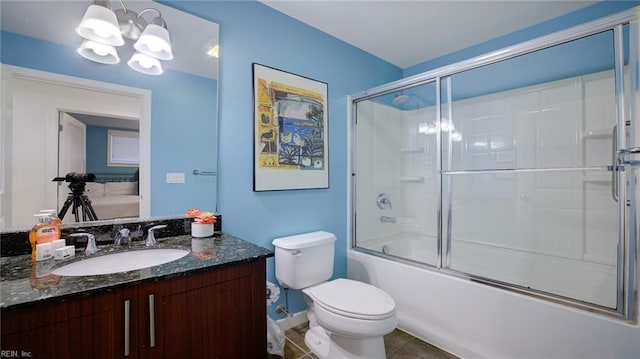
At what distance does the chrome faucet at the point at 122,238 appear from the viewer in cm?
128

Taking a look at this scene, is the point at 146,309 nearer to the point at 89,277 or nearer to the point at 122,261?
the point at 89,277

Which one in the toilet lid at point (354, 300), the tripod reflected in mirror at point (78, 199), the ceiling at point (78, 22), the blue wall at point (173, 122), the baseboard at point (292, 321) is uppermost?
the ceiling at point (78, 22)

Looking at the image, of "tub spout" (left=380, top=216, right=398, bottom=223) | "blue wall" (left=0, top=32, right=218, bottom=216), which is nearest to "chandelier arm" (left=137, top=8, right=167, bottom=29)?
"blue wall" (left=0, top=32, right=218, bottom=216)

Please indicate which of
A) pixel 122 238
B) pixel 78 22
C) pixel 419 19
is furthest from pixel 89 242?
pixel 419 19

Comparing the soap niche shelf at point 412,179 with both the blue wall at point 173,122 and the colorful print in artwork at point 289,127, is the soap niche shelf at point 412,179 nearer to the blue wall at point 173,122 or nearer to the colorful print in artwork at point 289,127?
the colorful print in artwork at point 289,127

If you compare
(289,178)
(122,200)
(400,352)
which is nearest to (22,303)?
(122,200)

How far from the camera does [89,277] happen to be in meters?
0.90

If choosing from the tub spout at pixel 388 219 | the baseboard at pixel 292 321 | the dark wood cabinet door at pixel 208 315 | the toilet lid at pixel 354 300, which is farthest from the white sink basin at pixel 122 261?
the tub spout at pixel 388 219

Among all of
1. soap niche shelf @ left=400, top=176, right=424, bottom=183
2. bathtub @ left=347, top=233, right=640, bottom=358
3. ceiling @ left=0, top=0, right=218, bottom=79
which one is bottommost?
bathtub @ left=347, top=233, right=640, bottom=358

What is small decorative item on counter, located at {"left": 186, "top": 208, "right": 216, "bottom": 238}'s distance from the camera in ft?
4.83

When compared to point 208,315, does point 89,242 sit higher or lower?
higher

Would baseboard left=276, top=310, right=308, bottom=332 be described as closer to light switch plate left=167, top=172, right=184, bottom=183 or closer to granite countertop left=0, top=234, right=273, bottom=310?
granite countertop left=0, top=234, right=273, bottom=310

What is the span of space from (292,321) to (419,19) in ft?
8.22

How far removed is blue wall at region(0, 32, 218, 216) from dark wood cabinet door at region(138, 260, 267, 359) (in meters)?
0.63
